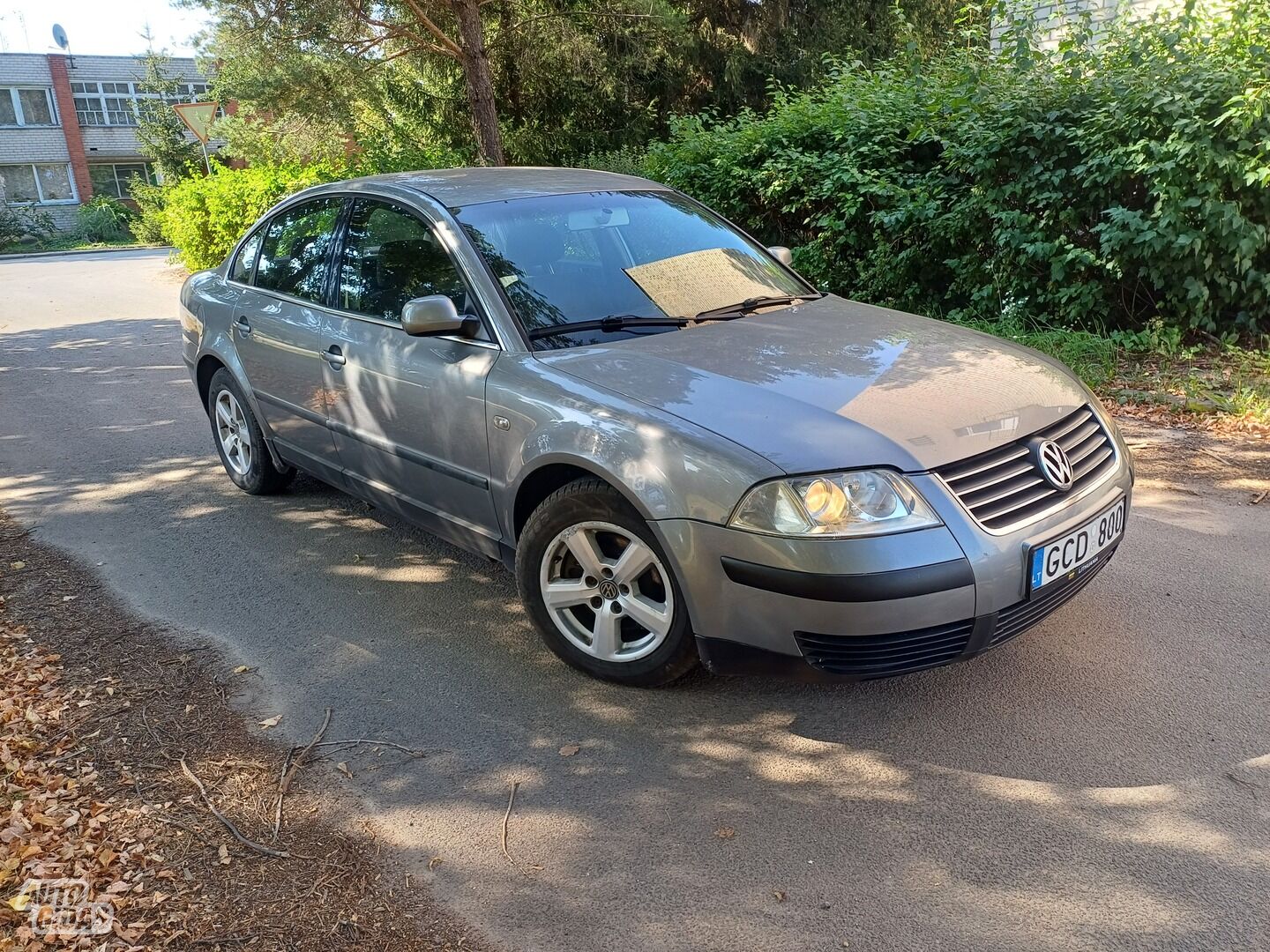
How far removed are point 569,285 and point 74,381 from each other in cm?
750

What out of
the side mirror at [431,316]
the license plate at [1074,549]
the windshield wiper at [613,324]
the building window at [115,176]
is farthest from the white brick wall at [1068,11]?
the building window at [115,176]

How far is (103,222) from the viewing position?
41.5 meters

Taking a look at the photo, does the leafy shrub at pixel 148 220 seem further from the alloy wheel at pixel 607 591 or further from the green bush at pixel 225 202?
the alloy wheel at pixel 607 591

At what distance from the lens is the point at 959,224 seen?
26.2ft

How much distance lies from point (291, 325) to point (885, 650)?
3.31 metres

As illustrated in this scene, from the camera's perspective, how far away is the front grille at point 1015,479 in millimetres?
3049

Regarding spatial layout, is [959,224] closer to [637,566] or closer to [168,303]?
[637,566]

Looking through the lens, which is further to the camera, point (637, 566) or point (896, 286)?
point (896, 286)

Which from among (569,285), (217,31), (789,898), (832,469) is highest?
→ (217,31)

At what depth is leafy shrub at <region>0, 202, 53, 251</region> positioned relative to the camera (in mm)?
39000

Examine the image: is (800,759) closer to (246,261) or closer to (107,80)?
(246,261)

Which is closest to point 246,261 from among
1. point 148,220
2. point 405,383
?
point 405,383

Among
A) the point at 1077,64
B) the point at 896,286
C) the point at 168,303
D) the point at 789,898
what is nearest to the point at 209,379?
the point at 789,898

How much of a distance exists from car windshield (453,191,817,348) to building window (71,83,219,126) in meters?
52.4
